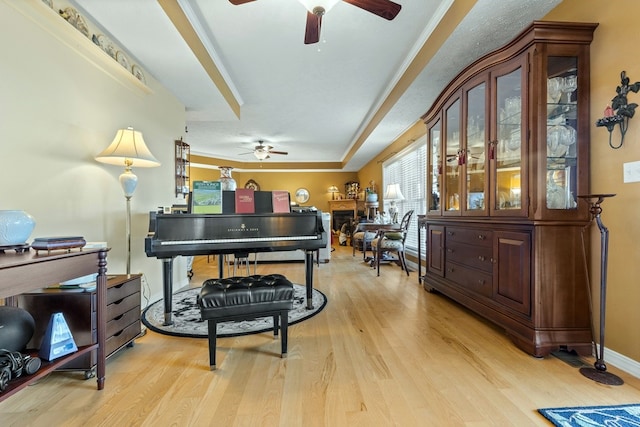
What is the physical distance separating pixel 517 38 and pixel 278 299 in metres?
2.47

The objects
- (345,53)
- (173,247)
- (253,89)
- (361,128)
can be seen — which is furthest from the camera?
(361,128)

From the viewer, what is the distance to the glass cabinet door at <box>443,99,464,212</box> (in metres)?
2.82

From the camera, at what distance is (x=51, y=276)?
126 cm

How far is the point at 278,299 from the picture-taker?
1879 mm

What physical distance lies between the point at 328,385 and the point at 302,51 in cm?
314

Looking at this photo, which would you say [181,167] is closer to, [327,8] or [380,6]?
[327,8]

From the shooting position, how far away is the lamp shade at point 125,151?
2.14 m

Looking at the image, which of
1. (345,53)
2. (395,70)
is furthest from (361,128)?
(345,53)

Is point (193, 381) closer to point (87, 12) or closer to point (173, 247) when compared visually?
point (173, 247)

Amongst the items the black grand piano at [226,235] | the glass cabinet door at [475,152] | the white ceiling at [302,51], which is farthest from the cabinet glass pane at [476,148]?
the black grand piano at [226,235]

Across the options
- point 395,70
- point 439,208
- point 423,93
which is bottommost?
point 439,208

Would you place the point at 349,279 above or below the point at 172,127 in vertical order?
below

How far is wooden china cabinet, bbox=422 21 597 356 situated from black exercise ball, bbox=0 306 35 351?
289 centimetres

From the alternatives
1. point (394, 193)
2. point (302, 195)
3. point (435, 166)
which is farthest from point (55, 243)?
point (302, 195)
